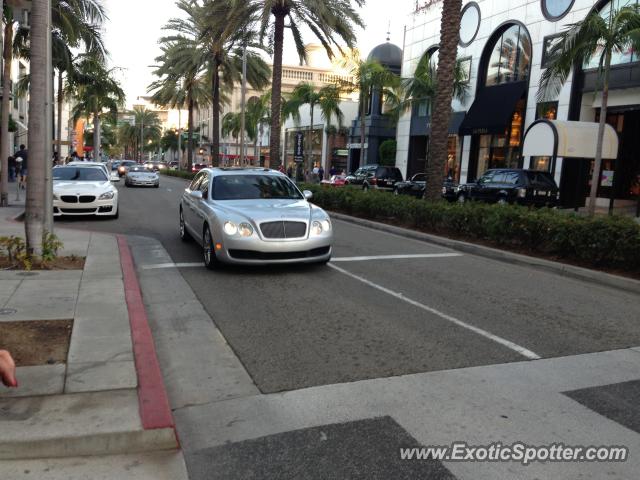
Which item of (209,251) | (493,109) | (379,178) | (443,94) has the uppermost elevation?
(493,109)

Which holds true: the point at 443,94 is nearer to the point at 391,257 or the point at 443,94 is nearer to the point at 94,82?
the point at 391,257

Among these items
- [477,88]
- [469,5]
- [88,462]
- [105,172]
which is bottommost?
[88,462]

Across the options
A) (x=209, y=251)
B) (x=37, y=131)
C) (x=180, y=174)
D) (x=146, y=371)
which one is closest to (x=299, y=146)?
(x=180, y=174)

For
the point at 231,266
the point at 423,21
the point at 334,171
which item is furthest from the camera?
the point at 334,171

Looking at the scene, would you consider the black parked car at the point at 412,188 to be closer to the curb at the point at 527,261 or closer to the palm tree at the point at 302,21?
the palm tree at the point at 302,21

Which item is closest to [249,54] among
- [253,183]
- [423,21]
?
[423,21]

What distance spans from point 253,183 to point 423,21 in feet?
109

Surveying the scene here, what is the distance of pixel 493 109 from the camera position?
3100cm

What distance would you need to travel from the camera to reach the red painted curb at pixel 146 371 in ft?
12.4

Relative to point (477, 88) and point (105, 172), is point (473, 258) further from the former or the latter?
point (477, 88)

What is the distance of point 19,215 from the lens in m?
15.1

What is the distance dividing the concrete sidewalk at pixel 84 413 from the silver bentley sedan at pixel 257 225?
2.45 m

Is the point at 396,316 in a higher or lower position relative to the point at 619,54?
lower

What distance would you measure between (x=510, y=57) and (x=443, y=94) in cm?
1838
